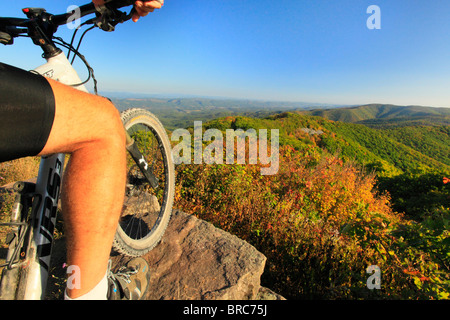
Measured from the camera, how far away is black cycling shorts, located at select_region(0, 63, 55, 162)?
2.42 feet

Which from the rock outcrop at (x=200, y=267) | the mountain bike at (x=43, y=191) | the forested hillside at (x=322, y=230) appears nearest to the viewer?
the mountain bike at (x=43, y=191)

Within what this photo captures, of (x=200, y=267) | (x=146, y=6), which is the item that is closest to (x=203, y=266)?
(x=200, y=267)

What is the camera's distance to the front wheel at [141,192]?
1841 mm

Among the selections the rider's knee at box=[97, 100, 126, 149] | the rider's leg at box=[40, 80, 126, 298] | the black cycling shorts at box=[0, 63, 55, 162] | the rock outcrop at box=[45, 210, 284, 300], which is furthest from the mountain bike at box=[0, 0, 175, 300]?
the rider's knee at box=[97, 100, 126, 149]

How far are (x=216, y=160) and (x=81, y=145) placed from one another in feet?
12.8

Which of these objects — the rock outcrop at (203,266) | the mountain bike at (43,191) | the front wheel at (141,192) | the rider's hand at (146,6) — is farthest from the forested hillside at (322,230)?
the rider's hand at (146,6)

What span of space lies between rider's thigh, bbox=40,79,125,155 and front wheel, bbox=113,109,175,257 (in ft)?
2.61

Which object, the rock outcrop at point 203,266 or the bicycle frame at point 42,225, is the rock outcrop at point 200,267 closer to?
the rock outcrop at point 203,266

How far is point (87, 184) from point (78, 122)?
0.26 m

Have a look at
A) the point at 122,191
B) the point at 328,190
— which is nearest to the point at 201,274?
the point at 122,191

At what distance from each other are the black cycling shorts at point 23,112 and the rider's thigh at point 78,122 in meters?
0.03

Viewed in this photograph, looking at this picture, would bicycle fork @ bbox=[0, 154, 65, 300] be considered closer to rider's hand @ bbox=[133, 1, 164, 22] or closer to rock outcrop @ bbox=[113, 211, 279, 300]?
rock outcrop @ bbox=[113, 211, 279, 300]

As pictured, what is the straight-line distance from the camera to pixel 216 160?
4840 millimetres
